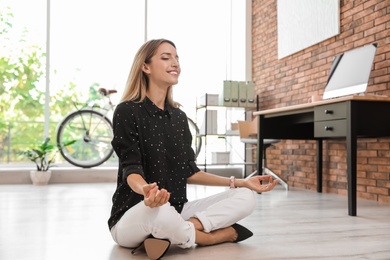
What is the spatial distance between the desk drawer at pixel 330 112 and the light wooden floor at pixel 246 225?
588mm

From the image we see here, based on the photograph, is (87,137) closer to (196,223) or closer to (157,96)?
(157,96)

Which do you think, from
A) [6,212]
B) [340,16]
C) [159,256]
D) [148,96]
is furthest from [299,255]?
[340,16]

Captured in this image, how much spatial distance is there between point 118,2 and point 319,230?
4.27 metres

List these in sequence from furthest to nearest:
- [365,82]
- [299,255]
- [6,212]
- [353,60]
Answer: [353,60], [365,82], [6,212], [299,255]

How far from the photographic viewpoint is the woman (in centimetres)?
148

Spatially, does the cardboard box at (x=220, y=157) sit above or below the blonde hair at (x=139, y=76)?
below

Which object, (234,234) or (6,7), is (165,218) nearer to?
(234,234)

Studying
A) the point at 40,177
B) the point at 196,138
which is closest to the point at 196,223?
the point at 40,177

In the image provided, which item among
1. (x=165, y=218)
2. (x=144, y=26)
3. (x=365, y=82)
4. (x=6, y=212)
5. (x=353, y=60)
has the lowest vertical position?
(x=6, y=212)

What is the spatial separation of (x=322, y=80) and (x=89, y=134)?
2.67m

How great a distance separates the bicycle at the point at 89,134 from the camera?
196 inches

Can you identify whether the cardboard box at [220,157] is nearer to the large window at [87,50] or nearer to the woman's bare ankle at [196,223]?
the large window at [87,50]

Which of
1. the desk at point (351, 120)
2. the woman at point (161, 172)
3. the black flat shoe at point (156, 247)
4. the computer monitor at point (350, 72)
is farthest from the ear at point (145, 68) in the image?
the computer monitor at point (350, 72)

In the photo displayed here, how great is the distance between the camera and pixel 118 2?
17.9 feet
